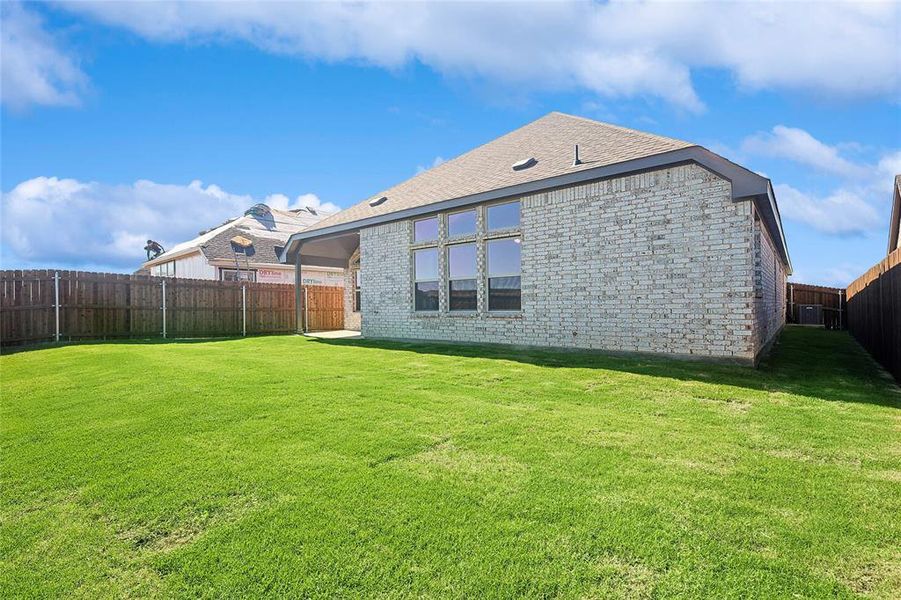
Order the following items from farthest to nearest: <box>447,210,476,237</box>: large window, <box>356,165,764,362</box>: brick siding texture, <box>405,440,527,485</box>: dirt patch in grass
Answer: <box>447,210,476,237</box>: large window
<box>356,165,764,362</box>: brick siding texture
<box>405,440,527,485</box>: dirt patch in grass

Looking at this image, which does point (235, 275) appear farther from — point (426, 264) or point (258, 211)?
point (426, 264)

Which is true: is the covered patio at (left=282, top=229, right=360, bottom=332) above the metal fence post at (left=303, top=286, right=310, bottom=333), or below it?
above

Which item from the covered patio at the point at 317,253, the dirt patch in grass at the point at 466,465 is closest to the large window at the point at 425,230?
the covered patio at the point at 317,253

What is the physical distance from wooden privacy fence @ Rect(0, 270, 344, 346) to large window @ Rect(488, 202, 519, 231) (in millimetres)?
10380

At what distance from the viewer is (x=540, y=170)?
9.58 m

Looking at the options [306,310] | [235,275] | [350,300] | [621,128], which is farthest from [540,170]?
[235,275]

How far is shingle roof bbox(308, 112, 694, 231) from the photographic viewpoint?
8.73 m

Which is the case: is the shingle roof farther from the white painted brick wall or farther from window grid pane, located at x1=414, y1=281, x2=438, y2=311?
the white painted brick wall

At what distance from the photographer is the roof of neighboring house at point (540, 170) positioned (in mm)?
7453

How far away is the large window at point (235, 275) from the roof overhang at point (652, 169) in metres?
11.3

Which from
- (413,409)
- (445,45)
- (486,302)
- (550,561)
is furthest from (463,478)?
(445,45)

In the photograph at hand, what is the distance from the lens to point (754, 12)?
7.90 meters

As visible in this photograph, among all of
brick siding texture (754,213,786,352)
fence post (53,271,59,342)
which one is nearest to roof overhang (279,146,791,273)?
brick siding texture (754,213,786,352)

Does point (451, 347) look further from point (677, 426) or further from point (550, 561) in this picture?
point (550, 561)
